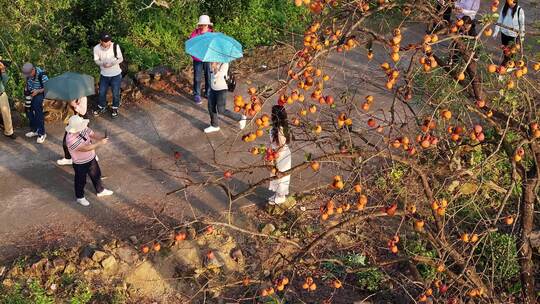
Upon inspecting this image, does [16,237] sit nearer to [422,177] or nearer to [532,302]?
[422,177]

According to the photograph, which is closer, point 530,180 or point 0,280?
point 530,180

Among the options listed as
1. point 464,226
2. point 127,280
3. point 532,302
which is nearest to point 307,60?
point 532,302

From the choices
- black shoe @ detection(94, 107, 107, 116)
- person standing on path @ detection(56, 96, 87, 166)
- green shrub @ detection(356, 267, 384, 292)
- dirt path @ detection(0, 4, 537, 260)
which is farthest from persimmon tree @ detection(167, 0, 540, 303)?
black shoe @ detection(94, 107, 107, 116)

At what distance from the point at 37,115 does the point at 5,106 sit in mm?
505

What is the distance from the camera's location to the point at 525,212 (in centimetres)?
537

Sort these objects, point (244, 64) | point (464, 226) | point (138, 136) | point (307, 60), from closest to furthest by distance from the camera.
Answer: point (307, 60)
point (464, 226)
point (138, 136)
point (244, 64)

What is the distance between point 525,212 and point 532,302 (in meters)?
0.90

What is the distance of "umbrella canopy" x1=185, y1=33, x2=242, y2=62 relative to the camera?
8148 mm

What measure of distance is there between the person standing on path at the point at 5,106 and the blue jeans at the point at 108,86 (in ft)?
4.60

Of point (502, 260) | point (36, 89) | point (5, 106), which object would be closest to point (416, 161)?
point (502, 260)

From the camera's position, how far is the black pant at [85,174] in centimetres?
721

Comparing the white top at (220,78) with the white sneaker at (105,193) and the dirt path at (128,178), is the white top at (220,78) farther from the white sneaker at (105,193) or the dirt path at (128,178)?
the white sneaker at (105,193)

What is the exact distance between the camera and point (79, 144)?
7.05 metres

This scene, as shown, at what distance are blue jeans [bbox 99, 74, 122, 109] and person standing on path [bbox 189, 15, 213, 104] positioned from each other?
4.10 feet
